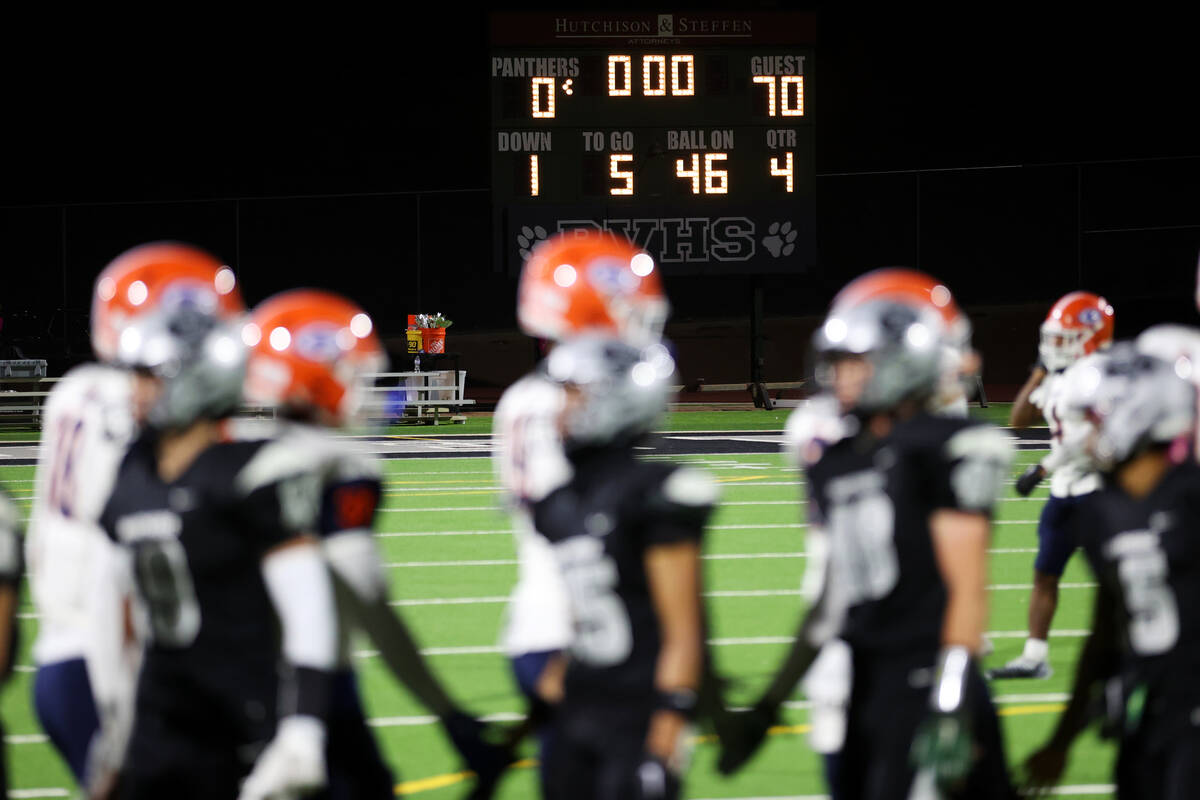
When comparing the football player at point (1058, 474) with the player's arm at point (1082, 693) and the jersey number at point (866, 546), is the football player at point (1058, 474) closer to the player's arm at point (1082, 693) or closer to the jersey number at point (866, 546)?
the player's arm at point (1082, 693)

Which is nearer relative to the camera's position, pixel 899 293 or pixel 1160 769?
pixel 1160 769

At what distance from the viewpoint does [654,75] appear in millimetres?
22297

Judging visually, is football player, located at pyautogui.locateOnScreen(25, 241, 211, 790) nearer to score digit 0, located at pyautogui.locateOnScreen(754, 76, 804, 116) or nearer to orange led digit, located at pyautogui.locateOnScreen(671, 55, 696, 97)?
orange led digit, located at pyautogui.locateOnScreen(671, 55, 696, 97)

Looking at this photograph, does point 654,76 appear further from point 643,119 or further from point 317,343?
point 317,343

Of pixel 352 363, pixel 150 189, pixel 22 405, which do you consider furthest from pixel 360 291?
pixel 352 363

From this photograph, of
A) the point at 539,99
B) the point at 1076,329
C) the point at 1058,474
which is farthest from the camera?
the point at 539,99

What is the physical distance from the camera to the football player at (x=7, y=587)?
3594 millimetres

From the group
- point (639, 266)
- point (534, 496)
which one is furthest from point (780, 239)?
point (534, 496)

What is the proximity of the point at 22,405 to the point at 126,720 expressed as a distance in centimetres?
2325

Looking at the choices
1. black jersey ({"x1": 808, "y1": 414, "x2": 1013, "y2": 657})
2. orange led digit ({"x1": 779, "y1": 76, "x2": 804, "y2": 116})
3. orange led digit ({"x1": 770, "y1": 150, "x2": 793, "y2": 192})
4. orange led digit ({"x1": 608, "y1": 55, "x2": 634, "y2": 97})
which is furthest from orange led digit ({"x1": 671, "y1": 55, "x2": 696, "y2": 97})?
black jersey ({"x1": 808, "y1": 414, "x2": 1013, "y2": 657})

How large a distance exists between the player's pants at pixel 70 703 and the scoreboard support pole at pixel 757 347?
2185 centimetres

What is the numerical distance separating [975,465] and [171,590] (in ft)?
5.43

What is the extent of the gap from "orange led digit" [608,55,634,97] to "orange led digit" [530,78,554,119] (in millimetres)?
759

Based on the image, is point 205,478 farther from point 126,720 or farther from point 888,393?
point 888,393
